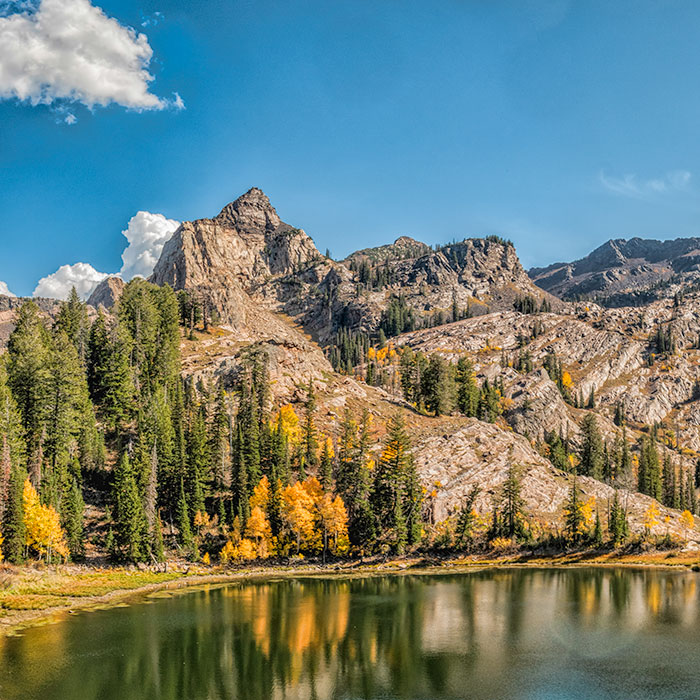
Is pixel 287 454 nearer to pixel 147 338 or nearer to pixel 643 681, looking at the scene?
pixel 147 338

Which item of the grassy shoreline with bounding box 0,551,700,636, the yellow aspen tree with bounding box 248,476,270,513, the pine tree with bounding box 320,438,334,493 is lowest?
the grassy shoreline with bounding box 0,551,700,636

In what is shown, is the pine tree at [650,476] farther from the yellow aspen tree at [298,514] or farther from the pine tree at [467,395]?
the yellow aspen tree at [298,514]

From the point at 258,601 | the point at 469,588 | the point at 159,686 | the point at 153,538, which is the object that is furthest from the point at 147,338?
the point at 159,686

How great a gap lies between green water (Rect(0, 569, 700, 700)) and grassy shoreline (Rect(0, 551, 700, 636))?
18.8 ft

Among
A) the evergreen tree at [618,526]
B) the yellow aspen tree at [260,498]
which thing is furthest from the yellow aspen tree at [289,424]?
the evergreen tree at [618,526]

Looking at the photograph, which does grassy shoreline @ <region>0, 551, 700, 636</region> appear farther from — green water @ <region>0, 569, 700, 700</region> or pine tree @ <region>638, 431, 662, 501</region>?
pine tree @ <region>638, 431, 662, 501</region>

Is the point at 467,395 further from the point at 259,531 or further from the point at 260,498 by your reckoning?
the point at 259,531

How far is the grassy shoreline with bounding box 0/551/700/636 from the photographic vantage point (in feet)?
Result: 221

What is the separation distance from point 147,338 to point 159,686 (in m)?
100

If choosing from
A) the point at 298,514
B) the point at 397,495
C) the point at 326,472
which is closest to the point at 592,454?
the point at 397,495

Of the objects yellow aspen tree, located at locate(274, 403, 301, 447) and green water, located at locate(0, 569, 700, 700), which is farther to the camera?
yellow aspen tree, located at locate(274, 403, 301, 447)

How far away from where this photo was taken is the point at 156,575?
9062cm

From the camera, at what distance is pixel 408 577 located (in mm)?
96188

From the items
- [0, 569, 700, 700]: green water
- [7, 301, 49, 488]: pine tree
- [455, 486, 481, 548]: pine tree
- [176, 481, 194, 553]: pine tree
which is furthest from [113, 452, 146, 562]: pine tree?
[455, 486, 481, 548]: pine tree
